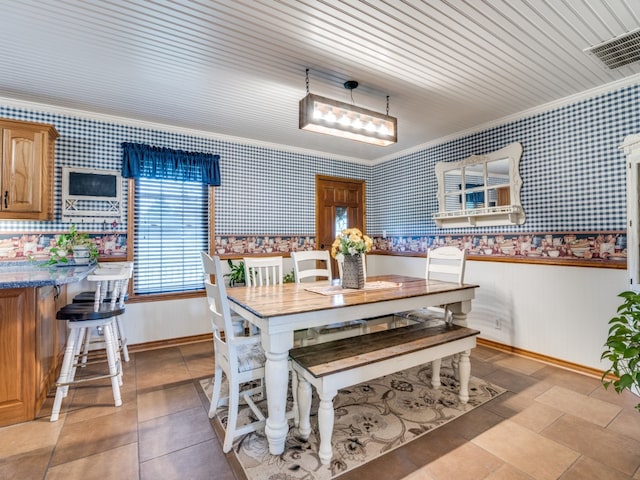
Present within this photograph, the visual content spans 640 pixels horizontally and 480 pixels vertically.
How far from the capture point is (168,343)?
360 cm

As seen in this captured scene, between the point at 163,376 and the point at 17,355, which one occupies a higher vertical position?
the point at 17,355

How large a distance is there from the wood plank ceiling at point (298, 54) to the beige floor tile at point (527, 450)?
258 centimetres

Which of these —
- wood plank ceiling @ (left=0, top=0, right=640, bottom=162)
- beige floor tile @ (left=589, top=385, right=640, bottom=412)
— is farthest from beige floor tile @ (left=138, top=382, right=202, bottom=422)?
beige floor tile @ (left=589, top=385, right=640, bottom=412)

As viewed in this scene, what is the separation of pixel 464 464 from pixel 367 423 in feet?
1.96

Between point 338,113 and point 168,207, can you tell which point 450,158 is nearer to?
point 338,113

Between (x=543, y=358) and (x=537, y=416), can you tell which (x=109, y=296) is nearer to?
(x=537, y=416)

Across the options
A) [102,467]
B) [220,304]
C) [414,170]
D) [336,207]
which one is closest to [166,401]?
[102,467]

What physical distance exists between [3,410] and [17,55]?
2443 millimetres

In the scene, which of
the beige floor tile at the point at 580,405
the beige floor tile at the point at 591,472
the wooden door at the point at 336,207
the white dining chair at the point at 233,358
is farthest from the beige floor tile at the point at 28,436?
the wooden door at the point at 336,207

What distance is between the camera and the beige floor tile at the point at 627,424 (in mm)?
1954

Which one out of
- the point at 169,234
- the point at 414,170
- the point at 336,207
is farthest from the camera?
the point at 336,207

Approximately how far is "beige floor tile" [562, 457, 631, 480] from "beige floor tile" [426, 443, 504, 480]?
34 centimetres

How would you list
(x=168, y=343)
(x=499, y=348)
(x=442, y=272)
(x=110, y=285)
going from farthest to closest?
Answer: (x=168, y=343) → (x=499, y=348) → (x=442, y=272) → (x=110, y=285)

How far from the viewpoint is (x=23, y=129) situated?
108 inches
